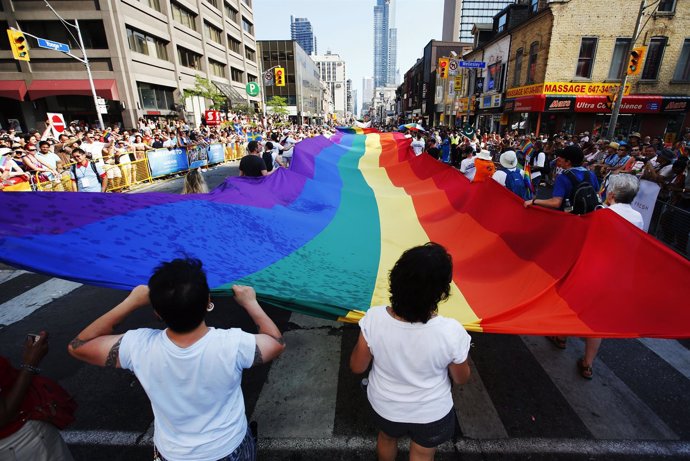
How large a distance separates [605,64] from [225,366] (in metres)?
28.9

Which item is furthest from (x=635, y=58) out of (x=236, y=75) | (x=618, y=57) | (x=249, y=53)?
(x=249, y=53)

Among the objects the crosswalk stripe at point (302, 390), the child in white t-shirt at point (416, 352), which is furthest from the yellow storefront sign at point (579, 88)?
the child in white t-shirt at point (416, 352)

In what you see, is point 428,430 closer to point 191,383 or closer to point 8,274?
point 191,383

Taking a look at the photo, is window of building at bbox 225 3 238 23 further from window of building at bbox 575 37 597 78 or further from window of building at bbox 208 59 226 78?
window of building at bbox 575 37 597 78

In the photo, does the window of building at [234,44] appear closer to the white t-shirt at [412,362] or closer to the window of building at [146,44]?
the window of building at [146,44]

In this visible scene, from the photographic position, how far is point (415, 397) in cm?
197

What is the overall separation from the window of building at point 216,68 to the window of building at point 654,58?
40.3m

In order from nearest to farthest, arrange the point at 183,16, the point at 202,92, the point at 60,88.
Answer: the point at 60,88, the point at 202,92, the point at 183,16

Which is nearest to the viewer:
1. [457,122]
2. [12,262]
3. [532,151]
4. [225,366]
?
[225,366]

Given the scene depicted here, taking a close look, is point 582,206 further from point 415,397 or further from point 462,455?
point 415,397

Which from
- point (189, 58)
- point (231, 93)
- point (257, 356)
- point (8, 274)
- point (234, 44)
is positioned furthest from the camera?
point (234, 44)

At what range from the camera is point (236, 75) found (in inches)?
2047

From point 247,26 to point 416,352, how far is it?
218 ft

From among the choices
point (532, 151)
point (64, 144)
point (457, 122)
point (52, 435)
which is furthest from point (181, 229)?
point (457, 122)
